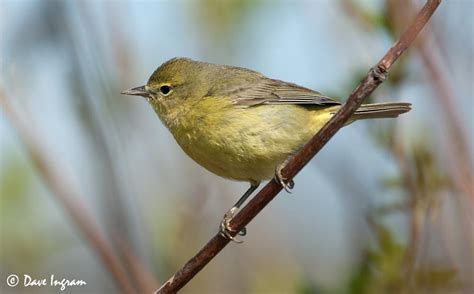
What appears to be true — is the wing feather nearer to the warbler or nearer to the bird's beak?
the warbler

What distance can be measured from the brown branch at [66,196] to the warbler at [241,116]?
62 centimetres

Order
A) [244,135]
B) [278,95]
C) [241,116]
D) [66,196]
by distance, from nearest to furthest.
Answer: [66,196] → [244,135] → [241,116] → [278,95]

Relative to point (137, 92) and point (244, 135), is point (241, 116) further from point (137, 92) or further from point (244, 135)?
point (137, 92)

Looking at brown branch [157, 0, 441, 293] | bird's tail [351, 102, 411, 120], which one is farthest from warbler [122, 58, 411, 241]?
brown branch [157, 0, 441, 293]

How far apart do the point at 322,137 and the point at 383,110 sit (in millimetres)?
1134

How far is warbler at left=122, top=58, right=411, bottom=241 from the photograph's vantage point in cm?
397

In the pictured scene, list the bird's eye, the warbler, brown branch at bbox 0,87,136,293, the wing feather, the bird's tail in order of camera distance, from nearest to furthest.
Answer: brown branch at bbox 0,87,136,293 → the bird's tail → the warbler → the wing feather → the bird's eye

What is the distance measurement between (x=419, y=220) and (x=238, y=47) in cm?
253

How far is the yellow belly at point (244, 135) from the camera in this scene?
13.0 feet

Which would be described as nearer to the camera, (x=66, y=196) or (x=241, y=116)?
(x=66, y=196)

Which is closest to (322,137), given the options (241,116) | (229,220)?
(229,220)

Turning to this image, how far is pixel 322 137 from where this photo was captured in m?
2.72

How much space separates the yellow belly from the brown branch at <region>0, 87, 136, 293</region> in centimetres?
90

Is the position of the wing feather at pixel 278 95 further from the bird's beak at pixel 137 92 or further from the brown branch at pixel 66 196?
the brown branch at pixel 66 196
